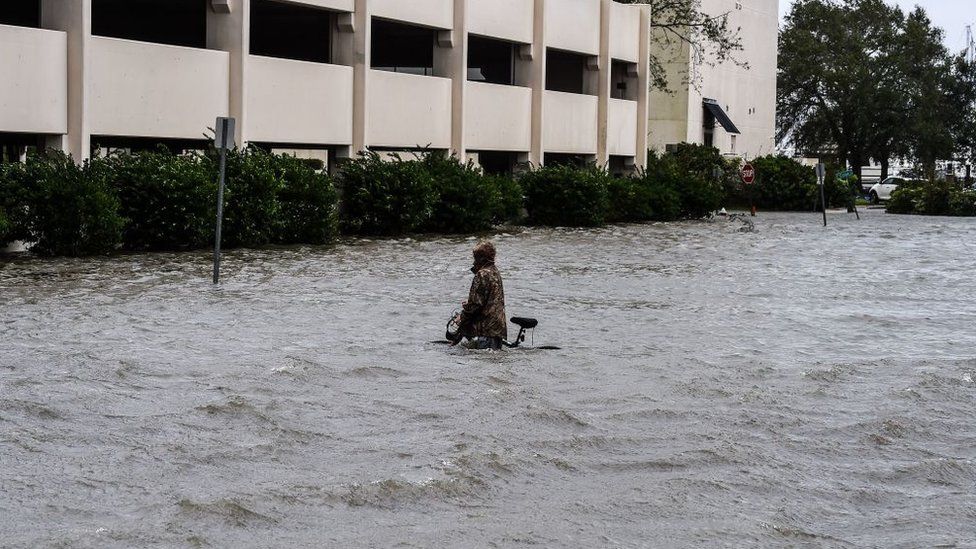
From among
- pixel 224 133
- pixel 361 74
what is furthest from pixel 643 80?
pixel 224 133

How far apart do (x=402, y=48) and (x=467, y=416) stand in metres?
37.5

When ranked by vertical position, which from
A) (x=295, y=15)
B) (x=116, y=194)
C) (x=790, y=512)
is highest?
(x=295, y=15)

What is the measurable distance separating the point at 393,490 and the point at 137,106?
22.8 metres

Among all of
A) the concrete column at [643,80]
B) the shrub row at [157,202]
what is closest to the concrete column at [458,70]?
the shrub row at [157,202]

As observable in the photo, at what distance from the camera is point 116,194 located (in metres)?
30.0

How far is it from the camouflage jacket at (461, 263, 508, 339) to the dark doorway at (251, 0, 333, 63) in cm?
2058

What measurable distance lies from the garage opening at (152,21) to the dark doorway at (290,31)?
62.2 inches

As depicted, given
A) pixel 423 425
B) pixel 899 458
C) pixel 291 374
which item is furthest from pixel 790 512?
pixel 291 374

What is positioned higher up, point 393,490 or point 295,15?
point 295,15

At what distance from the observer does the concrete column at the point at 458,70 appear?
4303 centimetres

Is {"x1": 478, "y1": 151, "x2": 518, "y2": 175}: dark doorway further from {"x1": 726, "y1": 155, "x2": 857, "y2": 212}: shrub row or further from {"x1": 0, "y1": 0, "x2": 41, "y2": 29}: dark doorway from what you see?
{"x1": 726, "y1": 155, "x2": 857, "y2": 212}: shrub row

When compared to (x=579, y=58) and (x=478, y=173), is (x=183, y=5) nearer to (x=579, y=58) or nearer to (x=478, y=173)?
(x=478, y=173)

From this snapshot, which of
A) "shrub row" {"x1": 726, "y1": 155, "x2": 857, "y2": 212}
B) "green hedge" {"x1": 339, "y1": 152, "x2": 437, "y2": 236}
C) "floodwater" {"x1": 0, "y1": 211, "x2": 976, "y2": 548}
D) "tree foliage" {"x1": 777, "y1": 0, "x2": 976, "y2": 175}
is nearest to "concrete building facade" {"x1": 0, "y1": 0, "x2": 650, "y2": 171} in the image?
"green hedge" {"x1": 339, "y1": 152, "x2": 437, "y2": 236}

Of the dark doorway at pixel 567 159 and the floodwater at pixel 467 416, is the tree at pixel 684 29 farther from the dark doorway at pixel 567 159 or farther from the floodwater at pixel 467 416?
the floodwater at pixel 467 416
